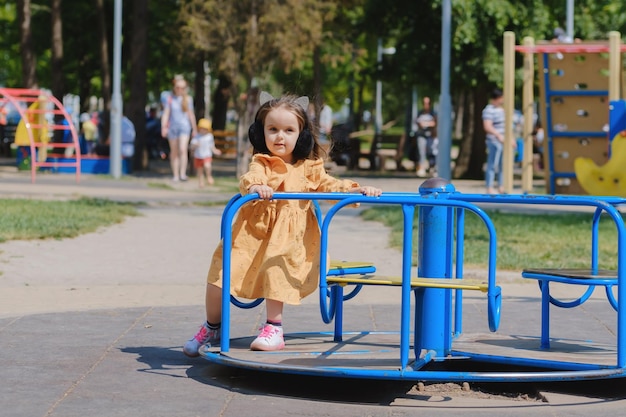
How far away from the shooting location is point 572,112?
20.9m

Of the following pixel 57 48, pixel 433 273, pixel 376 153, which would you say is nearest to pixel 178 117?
pixel 57 48

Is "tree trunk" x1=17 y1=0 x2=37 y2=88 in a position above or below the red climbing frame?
above

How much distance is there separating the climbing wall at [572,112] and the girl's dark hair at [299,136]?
14695mm

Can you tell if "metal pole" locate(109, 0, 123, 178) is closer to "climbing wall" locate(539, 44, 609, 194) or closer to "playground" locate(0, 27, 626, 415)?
"climbing wall" locate(539, 44, 609, 194)

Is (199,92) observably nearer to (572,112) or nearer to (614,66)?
(572,112)

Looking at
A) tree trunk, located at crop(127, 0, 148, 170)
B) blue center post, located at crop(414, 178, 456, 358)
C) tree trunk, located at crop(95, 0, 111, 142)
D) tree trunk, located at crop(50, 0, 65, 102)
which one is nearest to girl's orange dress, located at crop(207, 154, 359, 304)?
blue center post, located at crop(414, 178, 456, 358)

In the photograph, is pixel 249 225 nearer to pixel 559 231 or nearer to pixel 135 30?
pixel 559 231

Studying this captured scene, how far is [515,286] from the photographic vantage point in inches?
398

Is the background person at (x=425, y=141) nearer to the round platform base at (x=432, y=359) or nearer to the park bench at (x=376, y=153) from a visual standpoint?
the park bench at (x=376, y=153)

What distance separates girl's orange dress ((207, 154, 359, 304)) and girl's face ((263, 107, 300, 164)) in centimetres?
8

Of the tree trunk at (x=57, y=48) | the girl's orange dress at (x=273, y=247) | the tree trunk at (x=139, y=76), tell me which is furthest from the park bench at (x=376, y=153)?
the girl's orange dress at (x=273, y=247)

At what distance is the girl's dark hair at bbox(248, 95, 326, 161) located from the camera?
636cm

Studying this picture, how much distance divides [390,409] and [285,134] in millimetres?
1598

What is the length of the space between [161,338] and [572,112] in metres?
14.8
